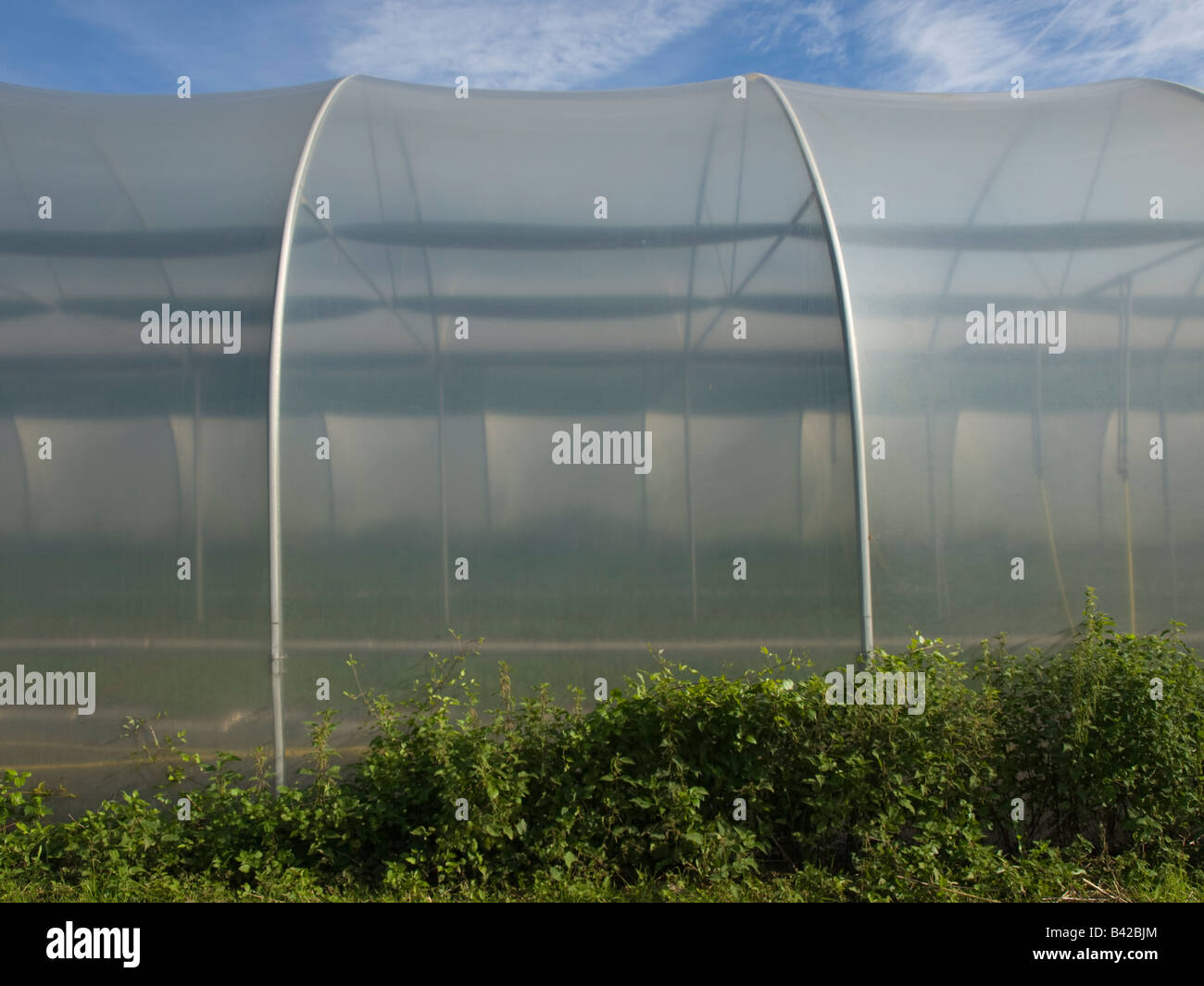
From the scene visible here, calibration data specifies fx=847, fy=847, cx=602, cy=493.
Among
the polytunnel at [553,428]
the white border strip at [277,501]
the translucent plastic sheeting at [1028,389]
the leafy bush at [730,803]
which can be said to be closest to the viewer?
the leafy bush at [730,803]

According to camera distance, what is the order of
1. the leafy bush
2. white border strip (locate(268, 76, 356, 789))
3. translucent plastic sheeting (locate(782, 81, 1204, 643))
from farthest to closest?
translucent plastic sheeting (locate(782, 81, 1204, 643)) < white border strip (locate(268, 76, 356, 789)) < the leafy bush

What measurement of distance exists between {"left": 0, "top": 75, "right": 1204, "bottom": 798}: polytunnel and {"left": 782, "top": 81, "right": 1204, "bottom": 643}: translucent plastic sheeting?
1.2 inches

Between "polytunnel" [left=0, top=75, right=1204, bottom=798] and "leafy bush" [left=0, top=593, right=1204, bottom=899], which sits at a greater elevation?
"polytunnel" [left=0, top=75, right=1204, bottom=798]

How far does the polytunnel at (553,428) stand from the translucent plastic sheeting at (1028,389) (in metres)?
0.03

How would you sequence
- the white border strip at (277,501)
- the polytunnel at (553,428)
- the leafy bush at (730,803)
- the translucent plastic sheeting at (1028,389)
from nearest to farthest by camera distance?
1. the leafy bush at (730,803)
2. the white border strip at (277,501)
3. the polytunnel at (553,428)
4. the translucent plastic sheeting at (1028,389)

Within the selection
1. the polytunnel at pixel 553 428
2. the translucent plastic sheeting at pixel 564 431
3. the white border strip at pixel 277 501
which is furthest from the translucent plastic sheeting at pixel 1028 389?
the white border strip at pixel 277 501

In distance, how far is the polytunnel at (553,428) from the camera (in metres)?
6.80

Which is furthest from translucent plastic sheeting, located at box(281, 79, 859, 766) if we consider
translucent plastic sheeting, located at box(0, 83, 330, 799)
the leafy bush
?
the leafy bush

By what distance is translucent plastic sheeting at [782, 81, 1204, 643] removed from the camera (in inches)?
275

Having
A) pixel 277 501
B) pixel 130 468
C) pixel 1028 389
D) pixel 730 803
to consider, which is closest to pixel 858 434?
pixel 1028 389

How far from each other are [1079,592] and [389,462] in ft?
19.0

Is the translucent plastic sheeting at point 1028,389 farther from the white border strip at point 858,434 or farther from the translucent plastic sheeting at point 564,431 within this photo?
the translucent plastic sheeting at point 564,431

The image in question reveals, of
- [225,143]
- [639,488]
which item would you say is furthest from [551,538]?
[225,143]

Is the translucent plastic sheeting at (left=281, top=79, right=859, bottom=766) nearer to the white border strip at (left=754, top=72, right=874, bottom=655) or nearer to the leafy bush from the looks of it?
the white border strip at (left=754, top=72, right=874, bottom=655)
